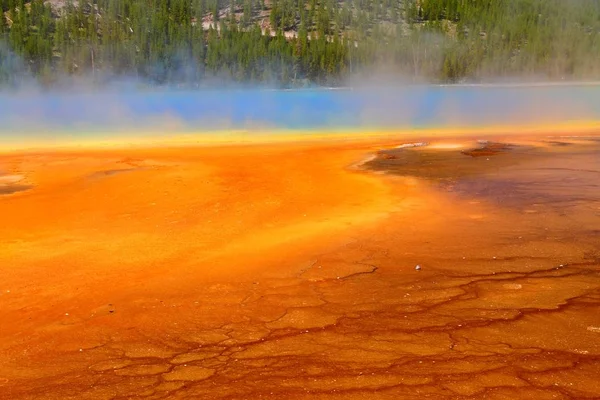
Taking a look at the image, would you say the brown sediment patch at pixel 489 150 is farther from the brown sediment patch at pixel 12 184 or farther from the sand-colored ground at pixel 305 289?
the brown sediment patch at pixel 12 184

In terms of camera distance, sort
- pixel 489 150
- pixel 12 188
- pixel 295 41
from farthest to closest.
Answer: pixel 295 41 → pixel 489 150 → pixel 12 188

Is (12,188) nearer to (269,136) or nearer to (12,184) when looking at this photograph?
(12,184)

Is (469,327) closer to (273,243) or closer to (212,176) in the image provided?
(273,243)

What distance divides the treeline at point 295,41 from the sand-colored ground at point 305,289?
7279 cm

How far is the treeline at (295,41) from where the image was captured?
83.4m

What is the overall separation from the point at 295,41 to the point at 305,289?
85.1 metres

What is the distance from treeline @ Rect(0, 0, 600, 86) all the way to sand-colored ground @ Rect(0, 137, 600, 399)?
72.8 metres

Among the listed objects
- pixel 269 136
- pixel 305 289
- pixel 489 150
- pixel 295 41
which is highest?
pixel 295 41

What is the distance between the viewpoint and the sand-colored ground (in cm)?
438

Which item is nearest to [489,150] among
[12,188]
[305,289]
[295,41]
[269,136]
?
[269,136]

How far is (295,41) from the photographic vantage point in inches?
3472

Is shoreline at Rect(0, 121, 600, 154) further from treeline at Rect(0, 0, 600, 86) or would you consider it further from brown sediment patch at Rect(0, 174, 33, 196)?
treeline at Rect(0, 0, 600, 86)

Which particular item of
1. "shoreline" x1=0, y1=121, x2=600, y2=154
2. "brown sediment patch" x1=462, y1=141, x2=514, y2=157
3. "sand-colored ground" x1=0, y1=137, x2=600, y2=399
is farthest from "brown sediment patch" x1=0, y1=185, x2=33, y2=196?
"brown sediment patch" x1=462, y1=141, x2=514, y2=157

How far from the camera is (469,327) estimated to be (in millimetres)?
5070
